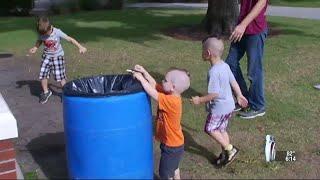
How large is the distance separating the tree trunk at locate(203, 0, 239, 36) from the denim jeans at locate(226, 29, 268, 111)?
20.8 ft

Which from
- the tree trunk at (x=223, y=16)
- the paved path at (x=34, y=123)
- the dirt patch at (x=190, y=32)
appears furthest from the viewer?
the dirt patch at (x=190, y=32)

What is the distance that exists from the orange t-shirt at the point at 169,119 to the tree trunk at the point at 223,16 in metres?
8.68

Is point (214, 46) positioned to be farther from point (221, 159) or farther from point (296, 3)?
point (296, 3)

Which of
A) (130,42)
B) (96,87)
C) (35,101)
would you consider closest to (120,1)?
(130,42)

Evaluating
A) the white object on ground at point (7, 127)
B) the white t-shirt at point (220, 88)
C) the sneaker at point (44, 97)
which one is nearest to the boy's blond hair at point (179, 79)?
the white t-shirt at point (220, 88)

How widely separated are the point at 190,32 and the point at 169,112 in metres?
9.64

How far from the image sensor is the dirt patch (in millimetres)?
13156

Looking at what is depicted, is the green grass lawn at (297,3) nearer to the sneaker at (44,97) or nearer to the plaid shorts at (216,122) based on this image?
the sneaker at (44,97)

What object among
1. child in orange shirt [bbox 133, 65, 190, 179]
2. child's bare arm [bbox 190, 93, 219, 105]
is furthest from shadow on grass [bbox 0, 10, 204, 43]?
child in orange shirt [bbox 133, 65, 190, 179]

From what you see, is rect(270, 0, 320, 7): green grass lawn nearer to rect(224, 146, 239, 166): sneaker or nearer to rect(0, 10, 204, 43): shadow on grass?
rect(0, 10, 204, 43): shadow on grass

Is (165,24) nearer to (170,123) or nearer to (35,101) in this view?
(35,101)

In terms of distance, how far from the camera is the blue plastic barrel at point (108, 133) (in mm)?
4016

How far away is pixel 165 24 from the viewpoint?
1609cm

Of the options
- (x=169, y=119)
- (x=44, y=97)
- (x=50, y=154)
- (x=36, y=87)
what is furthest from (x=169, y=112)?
(x=36, y=87)
